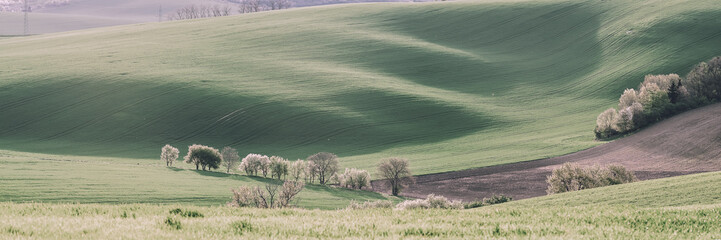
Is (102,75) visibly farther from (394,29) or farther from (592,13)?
(592,13)

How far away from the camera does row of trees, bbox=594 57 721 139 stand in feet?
198

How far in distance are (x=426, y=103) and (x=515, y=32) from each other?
36.6 meters

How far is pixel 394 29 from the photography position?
110 metres

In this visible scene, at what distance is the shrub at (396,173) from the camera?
4978 centimetres

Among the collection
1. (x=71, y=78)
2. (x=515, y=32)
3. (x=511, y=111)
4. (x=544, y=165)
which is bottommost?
(x=544, y=165)

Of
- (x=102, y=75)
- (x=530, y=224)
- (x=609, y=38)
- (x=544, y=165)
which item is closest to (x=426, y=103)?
(x=544, y=165)

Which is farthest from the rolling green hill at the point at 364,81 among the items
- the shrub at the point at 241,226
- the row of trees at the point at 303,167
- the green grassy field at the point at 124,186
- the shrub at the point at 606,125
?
the shrub at the point at 241,226

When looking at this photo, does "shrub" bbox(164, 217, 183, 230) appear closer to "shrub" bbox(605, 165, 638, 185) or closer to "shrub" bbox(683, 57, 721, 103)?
"shrub" bbox(605, 165, 638, 185)

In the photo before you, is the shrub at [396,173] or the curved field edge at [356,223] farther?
the shrub at [396,173]

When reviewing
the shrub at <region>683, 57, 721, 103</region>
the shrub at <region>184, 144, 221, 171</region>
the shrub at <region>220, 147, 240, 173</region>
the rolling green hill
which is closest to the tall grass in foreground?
the rolling green hill

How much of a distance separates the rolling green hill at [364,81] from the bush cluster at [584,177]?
12.1m

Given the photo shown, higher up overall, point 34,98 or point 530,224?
point 34,98

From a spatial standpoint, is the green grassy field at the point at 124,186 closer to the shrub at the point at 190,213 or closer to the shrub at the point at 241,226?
the shrub at the point at 190,213

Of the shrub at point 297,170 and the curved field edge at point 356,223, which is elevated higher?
the curved field edge at point 356,223
